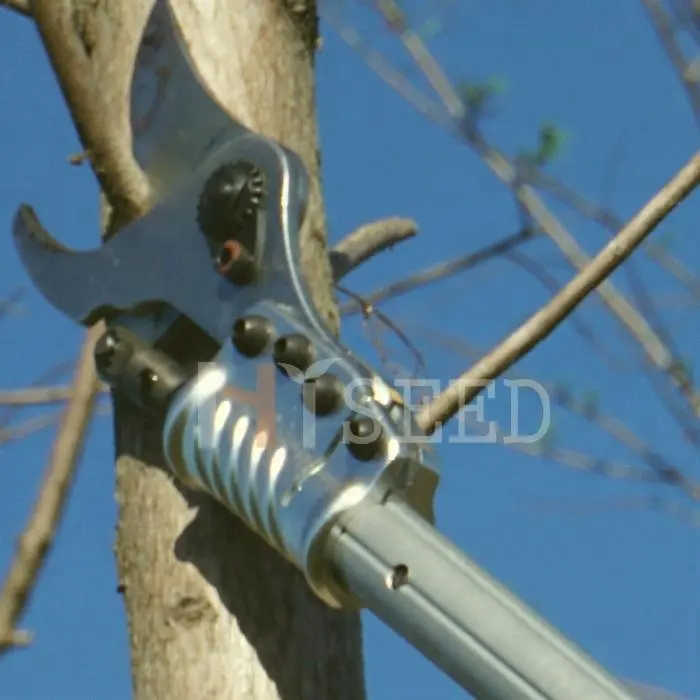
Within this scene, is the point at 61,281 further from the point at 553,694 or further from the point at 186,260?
the point at 553,694

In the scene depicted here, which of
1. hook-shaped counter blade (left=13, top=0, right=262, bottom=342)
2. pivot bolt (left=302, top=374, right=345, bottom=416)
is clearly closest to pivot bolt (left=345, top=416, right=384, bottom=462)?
pivot bolt (left=302, top=374, right=345, bottom=416)

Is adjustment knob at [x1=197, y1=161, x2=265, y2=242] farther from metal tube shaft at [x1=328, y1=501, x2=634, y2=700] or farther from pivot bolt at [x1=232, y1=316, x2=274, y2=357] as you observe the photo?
metal tube shaft at [x1=328, y1=501, x2=634, y2=700]

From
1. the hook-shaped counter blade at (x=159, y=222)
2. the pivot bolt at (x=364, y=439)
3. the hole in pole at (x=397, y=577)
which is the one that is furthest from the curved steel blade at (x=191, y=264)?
the hole in pole at (x=397, y=577)

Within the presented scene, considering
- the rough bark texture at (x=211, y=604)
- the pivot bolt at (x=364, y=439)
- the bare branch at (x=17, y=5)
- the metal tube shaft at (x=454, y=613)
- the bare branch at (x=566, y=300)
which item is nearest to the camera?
the metal tube shaft at (x=454, y=613)

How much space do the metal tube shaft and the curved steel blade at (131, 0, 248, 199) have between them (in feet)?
1.30

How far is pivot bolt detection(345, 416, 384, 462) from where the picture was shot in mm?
1183

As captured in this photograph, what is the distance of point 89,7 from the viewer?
5.23 feet

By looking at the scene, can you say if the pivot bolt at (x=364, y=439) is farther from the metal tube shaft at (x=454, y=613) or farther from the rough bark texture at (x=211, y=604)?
the rough bark texture at (x=211, y=604)

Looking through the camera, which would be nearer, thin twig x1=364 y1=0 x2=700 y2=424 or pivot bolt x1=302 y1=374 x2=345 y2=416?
pivot bolt x1=302 y1=374 x2=345 y2=416

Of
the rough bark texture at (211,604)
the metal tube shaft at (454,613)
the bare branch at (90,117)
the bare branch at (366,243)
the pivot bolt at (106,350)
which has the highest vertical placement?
the bare branch at (366,243)

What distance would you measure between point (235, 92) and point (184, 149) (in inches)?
5.8

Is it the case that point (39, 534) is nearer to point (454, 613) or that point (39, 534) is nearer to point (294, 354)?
point (294, 354)

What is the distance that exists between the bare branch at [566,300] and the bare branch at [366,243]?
0.27 metres

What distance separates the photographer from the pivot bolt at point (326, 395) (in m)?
1.21
